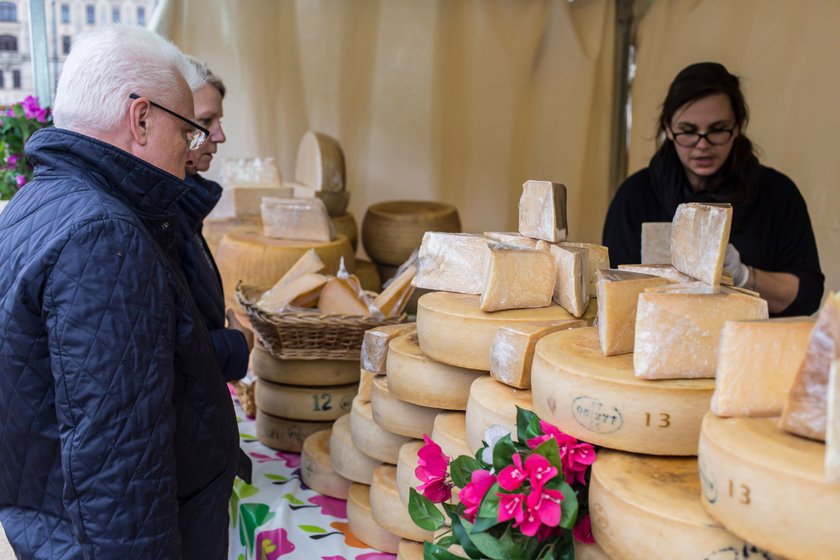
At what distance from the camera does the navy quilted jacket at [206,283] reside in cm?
166

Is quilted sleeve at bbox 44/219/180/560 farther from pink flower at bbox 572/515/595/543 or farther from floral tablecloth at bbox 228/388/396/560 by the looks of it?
pink flower at bbox 572/515/595/543

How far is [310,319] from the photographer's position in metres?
1.91

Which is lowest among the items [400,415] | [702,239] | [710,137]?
[400,415]

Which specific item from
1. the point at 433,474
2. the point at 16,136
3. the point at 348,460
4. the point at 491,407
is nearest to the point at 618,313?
the point at 491,407

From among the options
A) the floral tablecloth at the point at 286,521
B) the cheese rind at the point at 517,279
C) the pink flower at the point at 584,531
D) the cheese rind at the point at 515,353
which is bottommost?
the floral tablecloth at the point at 286,521

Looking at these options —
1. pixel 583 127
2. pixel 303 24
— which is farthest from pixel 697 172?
pixel 303 24

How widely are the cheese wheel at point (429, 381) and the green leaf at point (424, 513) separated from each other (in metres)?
0.28

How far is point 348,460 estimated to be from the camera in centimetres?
167

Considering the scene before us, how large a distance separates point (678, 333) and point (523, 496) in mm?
254

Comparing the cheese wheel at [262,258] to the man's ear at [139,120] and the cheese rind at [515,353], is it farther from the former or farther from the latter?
the cheese rind at [515,353]

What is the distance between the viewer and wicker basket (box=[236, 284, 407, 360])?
1.92 m

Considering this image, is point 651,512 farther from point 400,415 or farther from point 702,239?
point 400,415

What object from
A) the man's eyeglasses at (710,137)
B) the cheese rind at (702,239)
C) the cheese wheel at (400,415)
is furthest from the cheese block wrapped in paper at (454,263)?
the man's eyeglasses at (710,137)

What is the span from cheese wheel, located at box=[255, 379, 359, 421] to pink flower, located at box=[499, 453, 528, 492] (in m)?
1.15
